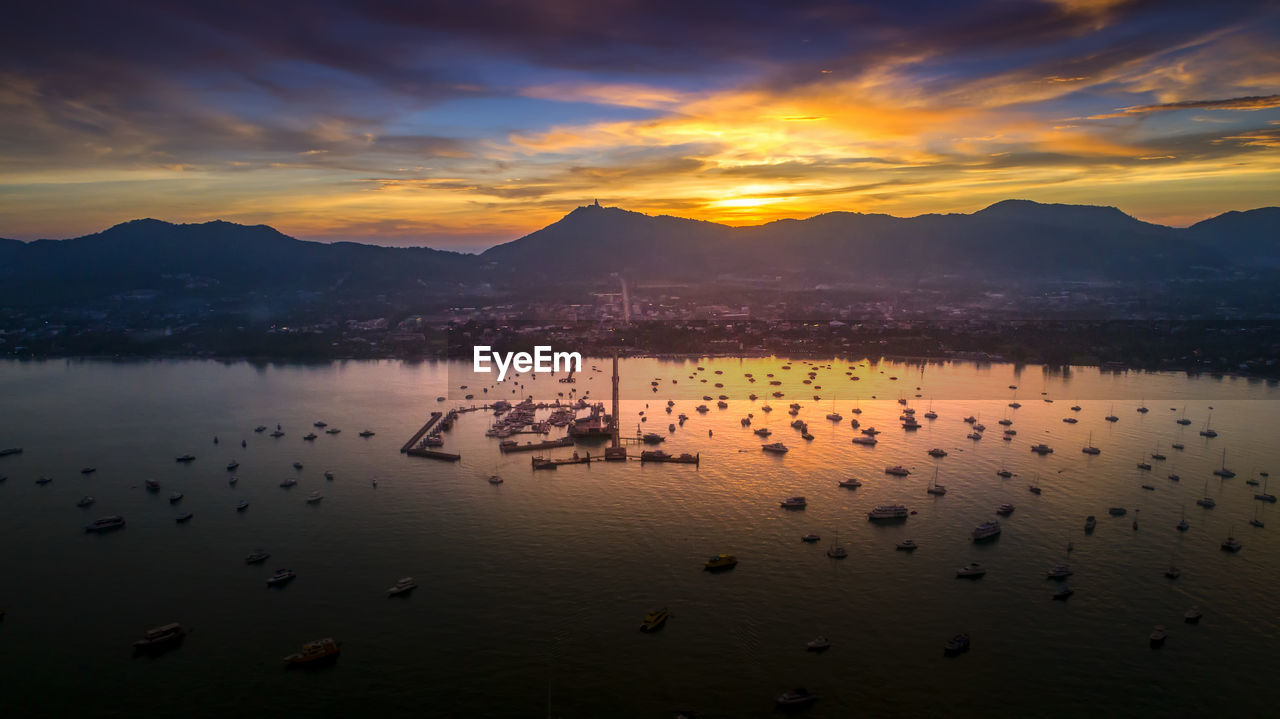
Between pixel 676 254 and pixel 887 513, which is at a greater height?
pixel 676 254

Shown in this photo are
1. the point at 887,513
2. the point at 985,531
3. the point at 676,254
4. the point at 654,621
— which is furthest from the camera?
the point at 676,254

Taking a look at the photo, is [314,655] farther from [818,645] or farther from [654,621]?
[818,645]

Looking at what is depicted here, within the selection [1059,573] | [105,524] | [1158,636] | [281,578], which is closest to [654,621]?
[281,578]

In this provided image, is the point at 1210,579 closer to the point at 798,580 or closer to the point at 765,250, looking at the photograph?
the point at 798,580

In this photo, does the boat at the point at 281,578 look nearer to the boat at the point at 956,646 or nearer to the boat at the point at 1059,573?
the boat at the point at 956,646

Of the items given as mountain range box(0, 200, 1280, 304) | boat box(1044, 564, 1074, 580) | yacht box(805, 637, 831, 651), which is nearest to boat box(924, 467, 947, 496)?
boat box(1044, 564, 1074, 580)

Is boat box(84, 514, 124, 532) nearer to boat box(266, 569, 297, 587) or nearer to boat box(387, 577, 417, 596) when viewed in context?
boat box(266, 569, 297, 587)
